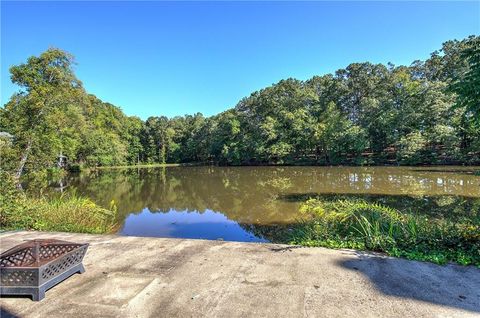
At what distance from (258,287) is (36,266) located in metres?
1.93

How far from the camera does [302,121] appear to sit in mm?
30281

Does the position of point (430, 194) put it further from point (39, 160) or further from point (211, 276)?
point (39, 160)

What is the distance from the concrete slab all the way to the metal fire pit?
0.35 feet

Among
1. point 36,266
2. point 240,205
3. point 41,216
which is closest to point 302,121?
point 240,205

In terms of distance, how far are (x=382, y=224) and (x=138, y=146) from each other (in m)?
46.9

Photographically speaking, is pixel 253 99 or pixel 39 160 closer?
pixel 39 160

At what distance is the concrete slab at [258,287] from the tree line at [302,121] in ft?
29.7

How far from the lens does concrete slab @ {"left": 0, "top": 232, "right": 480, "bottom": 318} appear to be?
7.59 ft

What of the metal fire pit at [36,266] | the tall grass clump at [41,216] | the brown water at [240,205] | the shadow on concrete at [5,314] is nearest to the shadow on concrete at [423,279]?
the metal fire pit at [36,266]

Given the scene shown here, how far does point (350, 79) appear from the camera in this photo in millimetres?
30688

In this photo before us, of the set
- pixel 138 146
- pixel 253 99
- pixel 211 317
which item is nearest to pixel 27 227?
pixel 211 317

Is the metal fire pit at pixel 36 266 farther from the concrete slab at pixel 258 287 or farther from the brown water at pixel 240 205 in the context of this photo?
the brown water at pixel 240 205

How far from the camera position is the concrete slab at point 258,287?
2314mm

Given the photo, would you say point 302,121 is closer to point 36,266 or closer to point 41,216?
point 41,216
